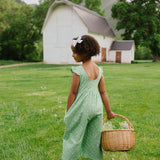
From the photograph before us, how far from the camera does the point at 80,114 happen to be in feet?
7.06

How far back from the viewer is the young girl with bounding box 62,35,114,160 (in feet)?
7.05

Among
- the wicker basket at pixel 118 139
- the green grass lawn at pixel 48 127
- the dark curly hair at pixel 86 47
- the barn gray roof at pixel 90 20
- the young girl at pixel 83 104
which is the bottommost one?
the green grass lawn at pixel 48 127

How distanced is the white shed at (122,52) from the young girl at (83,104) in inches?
1068

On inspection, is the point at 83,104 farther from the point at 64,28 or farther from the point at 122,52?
the point at 122,52

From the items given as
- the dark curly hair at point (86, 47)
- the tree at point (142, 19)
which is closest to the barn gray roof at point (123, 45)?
the tree at point (142, 19)

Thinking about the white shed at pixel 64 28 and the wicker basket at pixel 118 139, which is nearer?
the wicker basket at pixel 118 139

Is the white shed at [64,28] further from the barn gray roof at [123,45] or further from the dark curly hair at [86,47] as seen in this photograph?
the dark curly hair at [86,47]

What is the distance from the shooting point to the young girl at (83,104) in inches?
84.6

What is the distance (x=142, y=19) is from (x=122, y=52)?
5287 millimetres

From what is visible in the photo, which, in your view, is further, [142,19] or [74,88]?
[142,19]

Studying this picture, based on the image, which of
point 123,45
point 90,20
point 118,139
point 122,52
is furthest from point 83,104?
point 123,45

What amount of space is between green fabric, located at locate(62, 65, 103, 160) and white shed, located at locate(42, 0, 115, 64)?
70.8 ft

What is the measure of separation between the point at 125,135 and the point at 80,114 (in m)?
0.58

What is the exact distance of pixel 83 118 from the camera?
2.14 meters
